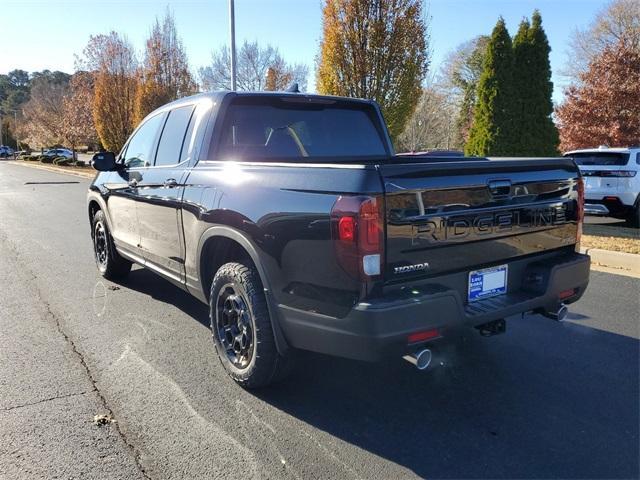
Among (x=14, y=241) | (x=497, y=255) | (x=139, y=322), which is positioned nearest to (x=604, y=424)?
(x=497, y=255)

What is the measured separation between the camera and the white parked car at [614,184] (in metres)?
9.81

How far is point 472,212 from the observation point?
288cm

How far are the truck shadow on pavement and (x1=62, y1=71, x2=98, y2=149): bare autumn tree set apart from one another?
36.2 meters

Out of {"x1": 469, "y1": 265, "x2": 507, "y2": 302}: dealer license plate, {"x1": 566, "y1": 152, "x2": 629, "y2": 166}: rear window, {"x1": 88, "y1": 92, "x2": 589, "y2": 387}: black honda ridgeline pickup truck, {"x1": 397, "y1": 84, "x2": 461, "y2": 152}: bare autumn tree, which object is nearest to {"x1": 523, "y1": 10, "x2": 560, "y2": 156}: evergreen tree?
{"x1": 566, "y1": 152, "x2": 629, "y2": 166}: rear window

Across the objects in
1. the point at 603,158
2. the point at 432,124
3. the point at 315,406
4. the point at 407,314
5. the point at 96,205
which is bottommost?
the point at 315,406

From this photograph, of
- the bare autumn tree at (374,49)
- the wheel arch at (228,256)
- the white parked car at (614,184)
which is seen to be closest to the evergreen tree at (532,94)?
the bare autumn tree at (374,49)

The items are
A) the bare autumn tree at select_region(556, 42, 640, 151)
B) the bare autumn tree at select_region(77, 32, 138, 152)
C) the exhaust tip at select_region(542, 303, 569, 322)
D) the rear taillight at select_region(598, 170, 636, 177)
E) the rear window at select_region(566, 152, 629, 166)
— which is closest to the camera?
the exhaust tip at select_region(542, 303, 569, 322)

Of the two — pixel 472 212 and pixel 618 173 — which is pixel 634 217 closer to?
pixel 618 173

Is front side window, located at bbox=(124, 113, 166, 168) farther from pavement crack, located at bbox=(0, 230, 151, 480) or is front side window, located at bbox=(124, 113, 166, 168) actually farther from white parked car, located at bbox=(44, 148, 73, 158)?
white parked car, located at bbox=(44, 148, 73, 158)

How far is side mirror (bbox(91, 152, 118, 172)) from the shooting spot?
5059 mm

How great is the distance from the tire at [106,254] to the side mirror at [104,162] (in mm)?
908

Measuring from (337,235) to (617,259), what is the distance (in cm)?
569

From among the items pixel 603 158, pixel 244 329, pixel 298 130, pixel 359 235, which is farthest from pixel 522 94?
pixel 359 235

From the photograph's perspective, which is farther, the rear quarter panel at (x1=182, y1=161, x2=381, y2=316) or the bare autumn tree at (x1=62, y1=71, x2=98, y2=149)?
the bare autumn tree at (x1=62, y1=71, x2=98, y2=149)
